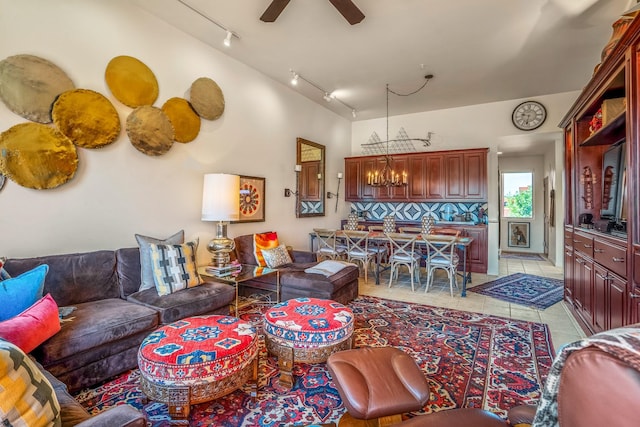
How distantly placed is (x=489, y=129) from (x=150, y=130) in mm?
5852

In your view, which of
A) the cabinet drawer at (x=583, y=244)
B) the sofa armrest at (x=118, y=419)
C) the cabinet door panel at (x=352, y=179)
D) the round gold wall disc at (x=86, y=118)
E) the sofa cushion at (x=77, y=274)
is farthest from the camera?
the cabinet door panel at (x=352, y=179)

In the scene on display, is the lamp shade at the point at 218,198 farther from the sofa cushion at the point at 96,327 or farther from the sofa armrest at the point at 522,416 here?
the sofa armrest at the point at 522,416

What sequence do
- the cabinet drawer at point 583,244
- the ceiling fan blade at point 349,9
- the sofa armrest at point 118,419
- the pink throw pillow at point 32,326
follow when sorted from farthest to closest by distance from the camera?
the cabinet drawer at point 583,244 → the ceiling fan blade at point 349,9 → the pink throw pillow at point 32,326 → the sofa armrest at point 118,419

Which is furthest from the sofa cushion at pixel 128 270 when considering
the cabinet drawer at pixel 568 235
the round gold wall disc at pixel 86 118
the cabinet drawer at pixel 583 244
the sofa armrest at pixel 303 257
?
the cabinet drawer at pixel 568 235

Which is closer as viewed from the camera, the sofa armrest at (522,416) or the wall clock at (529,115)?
the sofa armrest at (522,416)

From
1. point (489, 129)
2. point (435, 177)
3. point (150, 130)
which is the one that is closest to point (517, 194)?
point (489, 129)

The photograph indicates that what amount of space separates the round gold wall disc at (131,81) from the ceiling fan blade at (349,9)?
80.6 inches

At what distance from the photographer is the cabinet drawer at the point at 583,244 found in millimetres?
2948

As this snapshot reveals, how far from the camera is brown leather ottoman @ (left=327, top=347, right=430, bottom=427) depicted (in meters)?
1.45

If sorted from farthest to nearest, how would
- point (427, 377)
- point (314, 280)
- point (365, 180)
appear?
point (365, 180) < point (314, 280) < point (427, 377)

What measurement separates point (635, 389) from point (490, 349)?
2679 mm

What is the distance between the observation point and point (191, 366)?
1687mm

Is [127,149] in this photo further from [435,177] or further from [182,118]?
[435,177]

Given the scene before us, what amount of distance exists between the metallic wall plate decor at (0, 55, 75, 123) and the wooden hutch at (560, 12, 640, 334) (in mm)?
4205
